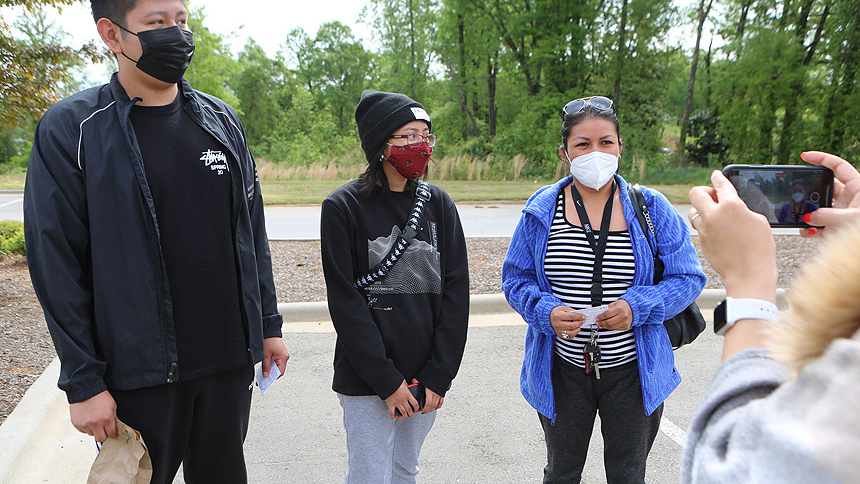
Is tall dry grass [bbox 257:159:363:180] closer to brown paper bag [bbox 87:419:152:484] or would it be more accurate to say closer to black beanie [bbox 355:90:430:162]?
black beanie [bbox 355:90:430:162]

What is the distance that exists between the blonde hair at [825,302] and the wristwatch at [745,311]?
0.24 metres

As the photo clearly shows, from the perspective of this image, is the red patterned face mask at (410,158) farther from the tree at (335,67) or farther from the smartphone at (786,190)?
the tree at (335,67)

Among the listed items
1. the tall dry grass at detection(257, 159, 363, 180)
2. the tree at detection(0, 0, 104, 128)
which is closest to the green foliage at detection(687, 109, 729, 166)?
the tall dry grass at detection(257, 159, 363, 180)

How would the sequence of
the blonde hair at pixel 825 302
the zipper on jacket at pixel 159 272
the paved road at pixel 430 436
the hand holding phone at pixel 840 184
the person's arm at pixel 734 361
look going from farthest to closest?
1. the paved road at pixel 430 436
2. the zipper on jacket at pixel 159 272
3. the hand holding phone at pixel 840 184
4. the person's arm at pixel 734 361
5. the blonde hair at pixel 825 302

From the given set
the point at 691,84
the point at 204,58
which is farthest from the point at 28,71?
the point at 691,84

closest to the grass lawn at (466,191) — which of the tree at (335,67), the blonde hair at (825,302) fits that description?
the blonde hair at (825,302)

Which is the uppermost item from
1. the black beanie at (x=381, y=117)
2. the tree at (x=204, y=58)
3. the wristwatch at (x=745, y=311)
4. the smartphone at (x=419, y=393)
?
the tree at (x=204, y=58)

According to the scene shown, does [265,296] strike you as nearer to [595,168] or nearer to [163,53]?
[163,53]

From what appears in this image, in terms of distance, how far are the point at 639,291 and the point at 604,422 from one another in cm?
63

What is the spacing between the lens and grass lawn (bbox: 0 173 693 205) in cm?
1584

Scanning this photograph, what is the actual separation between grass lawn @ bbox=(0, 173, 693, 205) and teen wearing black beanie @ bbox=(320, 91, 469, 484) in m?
13.1

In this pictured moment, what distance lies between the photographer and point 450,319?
98.3 inches

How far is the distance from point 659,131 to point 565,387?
32.8 metres

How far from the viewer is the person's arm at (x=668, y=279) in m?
2.33
